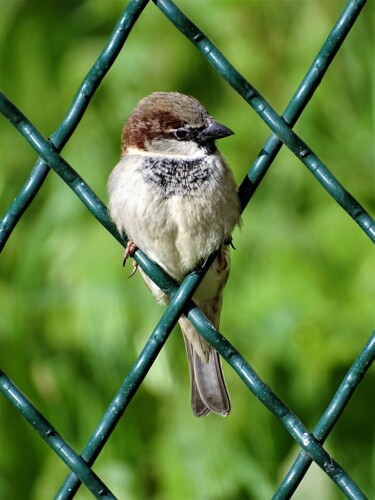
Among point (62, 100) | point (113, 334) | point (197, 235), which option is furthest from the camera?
point (62, 100)

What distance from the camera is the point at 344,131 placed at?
2.63m

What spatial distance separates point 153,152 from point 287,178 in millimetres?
707

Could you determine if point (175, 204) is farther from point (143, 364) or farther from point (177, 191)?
point (143, 364)

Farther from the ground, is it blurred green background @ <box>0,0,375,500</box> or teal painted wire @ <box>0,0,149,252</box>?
teal painted wire @ <box>0,0,149,252</box>

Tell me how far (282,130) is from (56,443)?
20.0 inches

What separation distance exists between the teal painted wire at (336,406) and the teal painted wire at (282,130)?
146 millimetres

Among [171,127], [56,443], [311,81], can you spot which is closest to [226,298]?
[171,127]

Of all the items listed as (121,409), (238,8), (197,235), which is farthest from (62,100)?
(121,409)

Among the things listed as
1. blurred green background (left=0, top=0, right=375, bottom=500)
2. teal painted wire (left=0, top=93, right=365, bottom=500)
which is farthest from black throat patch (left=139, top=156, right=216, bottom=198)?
blurred green background (left=0, top=0, right=375, bottom=500)

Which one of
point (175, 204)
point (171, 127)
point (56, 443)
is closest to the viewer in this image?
point (56, 443)

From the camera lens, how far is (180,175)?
6.15 ft

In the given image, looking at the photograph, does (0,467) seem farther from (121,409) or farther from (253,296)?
(121,409)

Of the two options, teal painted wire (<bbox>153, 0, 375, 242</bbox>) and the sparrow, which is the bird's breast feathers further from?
teal painted wire (<bbox>153, 0, 375, 242</bbox>)

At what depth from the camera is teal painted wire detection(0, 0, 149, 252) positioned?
1.36 metres
